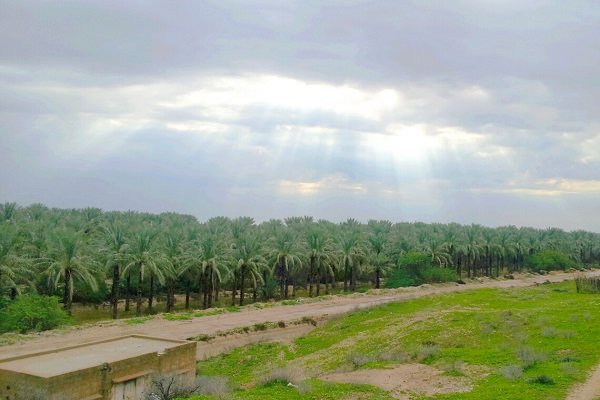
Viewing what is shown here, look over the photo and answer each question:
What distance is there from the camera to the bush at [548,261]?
83250 mm

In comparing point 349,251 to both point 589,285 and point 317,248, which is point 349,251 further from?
point 589,285

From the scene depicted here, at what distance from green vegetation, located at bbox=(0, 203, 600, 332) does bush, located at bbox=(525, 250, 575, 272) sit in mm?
217

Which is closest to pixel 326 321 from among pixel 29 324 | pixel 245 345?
pixel 245 345

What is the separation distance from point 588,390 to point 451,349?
763 centimetres

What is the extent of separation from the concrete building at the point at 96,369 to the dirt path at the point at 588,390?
1326 cm

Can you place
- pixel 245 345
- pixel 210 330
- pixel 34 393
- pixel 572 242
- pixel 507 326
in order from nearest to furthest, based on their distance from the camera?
1. pixel 34 393
2. pixel 507 326
3. pixel 245 345
4. pixel 210 330
5. pixel 572 242

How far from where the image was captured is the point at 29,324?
33750 mm

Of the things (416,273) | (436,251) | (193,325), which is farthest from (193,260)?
(436,251)

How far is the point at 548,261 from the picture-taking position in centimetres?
8319

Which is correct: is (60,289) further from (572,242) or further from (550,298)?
(572,242)

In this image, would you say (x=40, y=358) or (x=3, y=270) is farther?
(x=3, y=270)

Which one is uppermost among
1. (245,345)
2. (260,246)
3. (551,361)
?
(260,246)

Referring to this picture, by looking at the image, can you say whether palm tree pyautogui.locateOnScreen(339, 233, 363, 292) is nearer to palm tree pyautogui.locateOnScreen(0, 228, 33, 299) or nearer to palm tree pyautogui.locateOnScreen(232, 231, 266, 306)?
palm tree pyautogui.locateOnScreen(232, 231, 266, 306)

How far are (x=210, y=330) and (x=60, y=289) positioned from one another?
17941 millimetres
